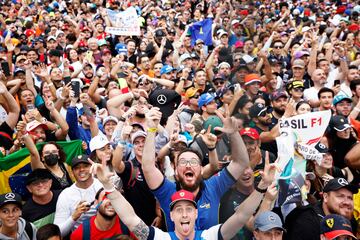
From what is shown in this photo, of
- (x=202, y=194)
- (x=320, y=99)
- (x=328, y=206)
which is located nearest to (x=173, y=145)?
(x=202, y=194)

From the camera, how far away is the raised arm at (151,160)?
4.00 m

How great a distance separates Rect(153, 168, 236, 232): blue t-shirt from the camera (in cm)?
389

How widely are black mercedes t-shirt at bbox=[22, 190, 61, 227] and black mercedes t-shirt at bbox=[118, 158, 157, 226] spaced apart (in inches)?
26.4

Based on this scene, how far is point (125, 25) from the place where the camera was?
12266 millimetres

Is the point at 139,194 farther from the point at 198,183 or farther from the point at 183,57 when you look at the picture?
the point at 183,57

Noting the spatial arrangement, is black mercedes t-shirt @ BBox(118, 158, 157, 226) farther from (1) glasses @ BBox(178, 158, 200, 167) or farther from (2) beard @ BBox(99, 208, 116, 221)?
(1) glasses @ BBox(178, 158, 200, 167)

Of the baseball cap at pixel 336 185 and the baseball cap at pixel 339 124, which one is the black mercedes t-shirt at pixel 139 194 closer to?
the baseball cap at pixel 336 185

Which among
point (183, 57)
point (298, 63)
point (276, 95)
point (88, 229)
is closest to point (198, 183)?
point (88, 229)

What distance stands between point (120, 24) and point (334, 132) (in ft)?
24.4

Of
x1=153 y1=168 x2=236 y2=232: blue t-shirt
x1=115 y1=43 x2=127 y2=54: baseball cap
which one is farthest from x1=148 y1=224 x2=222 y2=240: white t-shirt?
x1=115 y1=43 x2=127 y2=54: baseball cap

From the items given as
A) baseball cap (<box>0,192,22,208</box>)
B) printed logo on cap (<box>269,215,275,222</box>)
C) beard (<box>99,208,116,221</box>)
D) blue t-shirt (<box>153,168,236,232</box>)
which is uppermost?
printed logo on cap (<box>269,215,275,222</box>)

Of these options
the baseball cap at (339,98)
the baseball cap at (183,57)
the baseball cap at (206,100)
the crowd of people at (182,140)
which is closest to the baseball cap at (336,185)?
the crowd of people at (182,140)

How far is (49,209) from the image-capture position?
4.69 meters

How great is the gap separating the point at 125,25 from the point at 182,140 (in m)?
7.52
